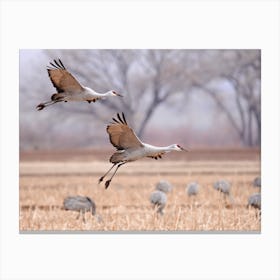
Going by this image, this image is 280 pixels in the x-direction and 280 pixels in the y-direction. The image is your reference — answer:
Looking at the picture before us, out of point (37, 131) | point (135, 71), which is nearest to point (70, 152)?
point (37, 131)

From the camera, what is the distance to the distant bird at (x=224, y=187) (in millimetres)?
7543

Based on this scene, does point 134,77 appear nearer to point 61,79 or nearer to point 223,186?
point 61,79

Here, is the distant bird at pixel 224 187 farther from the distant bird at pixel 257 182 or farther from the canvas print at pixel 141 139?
the distant bird at pixel 257 182

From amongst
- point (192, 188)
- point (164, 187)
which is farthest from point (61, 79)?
point (192, 188)

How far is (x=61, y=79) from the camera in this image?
7336mm

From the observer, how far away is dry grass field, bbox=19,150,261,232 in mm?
7391

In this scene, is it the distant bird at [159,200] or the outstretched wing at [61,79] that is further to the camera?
the distant bird at [159,200]

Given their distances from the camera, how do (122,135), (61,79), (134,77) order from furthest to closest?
1. (134,77)
2. (61,79)
3. (122,135)

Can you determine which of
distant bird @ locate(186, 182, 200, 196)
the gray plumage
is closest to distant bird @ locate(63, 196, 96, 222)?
distant bird @ locate(186, 182, 200, 196)

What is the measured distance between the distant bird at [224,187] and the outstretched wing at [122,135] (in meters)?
0.80

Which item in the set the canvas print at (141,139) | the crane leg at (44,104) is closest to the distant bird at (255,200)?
the canvas print at (141,139)

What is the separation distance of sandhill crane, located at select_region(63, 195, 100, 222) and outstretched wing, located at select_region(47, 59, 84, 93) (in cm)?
89
